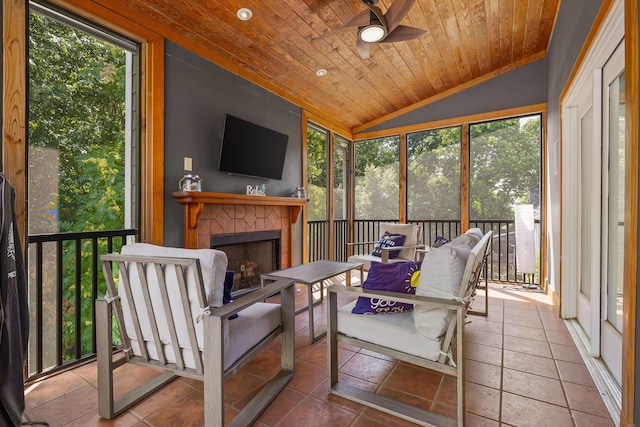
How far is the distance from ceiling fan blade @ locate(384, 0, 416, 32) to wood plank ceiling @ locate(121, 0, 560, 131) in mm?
404

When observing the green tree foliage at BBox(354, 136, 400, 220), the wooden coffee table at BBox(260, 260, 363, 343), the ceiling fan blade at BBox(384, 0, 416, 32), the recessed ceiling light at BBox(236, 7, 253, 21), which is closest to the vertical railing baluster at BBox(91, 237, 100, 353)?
the wooden coffee table at BBox(260, 260, 363, 343)

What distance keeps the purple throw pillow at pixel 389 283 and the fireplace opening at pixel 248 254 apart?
1930 mm

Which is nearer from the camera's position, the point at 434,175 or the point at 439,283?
the point at 439,283

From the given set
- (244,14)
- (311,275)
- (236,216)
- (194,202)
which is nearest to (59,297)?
(194,202)

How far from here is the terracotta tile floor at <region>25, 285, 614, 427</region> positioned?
162cm

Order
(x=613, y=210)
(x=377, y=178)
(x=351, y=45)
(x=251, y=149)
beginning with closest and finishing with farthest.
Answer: (x=613, y=210)
(x=351, y=45)
(x=251, y=149)
(x=377, y=178)

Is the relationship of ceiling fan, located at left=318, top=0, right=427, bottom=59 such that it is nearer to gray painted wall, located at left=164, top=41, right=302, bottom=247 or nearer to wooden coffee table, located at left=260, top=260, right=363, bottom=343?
gray painted wall, located at left=164, top=41, right=302, bottom=247

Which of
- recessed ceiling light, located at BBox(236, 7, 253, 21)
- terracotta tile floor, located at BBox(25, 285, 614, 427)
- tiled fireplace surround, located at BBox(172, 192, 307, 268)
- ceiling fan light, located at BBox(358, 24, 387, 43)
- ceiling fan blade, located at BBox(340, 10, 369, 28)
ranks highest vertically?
recessed ceiling light, located at BBox(236, 7, 253, 21)

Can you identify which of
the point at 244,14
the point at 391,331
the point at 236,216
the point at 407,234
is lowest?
the point at 391,331

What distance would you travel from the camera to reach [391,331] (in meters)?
1.68

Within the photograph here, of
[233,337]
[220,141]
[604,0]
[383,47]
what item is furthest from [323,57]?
[233,337]

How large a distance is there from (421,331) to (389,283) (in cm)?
31

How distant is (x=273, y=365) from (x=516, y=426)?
1.45 m

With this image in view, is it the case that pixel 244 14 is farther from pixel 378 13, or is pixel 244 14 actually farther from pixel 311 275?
pixel 311 275
